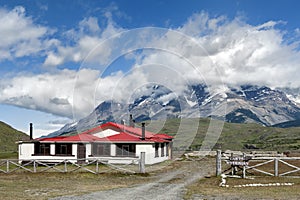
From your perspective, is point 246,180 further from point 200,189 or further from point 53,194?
point 53,194

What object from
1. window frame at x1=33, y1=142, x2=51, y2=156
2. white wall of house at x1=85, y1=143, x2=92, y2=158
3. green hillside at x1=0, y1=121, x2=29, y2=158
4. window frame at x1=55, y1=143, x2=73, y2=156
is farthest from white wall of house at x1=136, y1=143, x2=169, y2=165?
green hillside at x1=0, y1=121, x2=29, y2=158

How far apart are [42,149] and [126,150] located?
433 inches

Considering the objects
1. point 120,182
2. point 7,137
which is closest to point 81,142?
point 120,182

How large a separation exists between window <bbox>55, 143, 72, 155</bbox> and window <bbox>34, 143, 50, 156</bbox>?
4.56 ft

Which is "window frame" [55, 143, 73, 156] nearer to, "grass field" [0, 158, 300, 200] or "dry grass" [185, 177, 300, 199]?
"grass field" [0, 158, 300, 200]

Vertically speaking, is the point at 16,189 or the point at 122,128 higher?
the point at 122,128

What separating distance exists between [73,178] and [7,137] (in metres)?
107

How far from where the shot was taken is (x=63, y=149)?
47156 millimetres

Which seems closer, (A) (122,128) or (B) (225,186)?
Answer: (B) (225,186)

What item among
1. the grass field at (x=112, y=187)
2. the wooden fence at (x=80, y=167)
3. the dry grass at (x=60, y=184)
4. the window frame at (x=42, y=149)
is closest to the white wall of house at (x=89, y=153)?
the window frame at (x=42, y=149)

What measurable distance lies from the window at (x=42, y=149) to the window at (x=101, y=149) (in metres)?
6.13

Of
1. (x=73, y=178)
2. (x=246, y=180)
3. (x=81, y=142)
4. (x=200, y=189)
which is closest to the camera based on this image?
(x=200, y=189)

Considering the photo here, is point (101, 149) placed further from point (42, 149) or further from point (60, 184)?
point (60, 184)

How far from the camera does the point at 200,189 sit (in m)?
21.6
